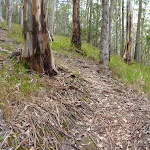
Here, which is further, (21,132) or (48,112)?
(48,112)

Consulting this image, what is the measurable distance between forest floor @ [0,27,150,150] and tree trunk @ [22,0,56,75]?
29cm

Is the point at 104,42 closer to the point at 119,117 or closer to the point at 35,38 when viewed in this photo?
the point at 35,38

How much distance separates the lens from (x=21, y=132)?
1.92 m

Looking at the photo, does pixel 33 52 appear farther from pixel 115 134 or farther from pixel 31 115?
pixel 115 134

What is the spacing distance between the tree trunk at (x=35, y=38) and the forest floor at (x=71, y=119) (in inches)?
11.6

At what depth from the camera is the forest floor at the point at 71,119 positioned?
197 centimetres

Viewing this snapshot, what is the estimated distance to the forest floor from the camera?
1.97 metres

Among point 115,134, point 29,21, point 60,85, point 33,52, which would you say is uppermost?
point 29,21

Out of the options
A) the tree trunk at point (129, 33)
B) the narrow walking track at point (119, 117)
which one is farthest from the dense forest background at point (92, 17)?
the narrow walking track at point (119, 117)

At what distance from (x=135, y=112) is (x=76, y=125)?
1.40m

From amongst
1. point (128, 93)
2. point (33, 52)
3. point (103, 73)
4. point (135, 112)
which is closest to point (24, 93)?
point (33, 52)

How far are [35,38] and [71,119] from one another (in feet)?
6.32

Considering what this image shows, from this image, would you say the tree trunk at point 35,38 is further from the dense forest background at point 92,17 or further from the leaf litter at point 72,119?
the dense forest background at point 92,17

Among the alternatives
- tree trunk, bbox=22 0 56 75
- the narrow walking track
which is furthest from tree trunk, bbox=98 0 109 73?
tree trunk, bbox=22 0 56 75
